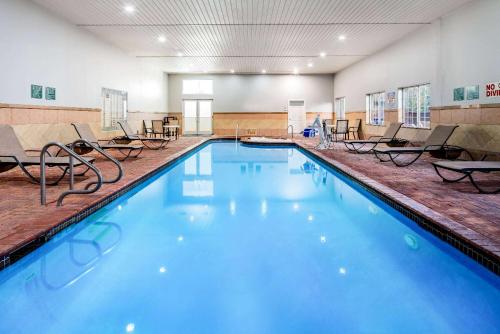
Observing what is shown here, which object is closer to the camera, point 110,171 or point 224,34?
point 110,171

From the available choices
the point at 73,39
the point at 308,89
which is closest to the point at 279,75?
the point at 308,89

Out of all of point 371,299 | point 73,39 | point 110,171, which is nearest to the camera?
point 371,299

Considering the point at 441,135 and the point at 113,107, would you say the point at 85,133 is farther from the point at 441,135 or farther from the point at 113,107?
the point at 441,135

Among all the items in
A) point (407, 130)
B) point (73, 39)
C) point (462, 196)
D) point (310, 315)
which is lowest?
point (310, 315)

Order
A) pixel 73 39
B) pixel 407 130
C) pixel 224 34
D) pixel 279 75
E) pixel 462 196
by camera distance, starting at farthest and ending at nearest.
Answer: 1. pixel 279 75
2. pixel 407 130
3. pixel 224 34
4. pixel 73 39
5. pixel 462 196

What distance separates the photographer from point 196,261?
3473 mm

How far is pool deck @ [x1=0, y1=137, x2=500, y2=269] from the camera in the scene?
11.3ft

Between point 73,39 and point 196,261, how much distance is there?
8.48 m

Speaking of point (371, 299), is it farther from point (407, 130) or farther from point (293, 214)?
point (407, 130)

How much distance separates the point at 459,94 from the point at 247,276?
24.4ft

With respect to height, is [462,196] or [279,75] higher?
[279,75]

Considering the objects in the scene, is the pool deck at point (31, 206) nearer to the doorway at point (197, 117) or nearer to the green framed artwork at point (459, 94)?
the green framed artwork at point (459, 94)

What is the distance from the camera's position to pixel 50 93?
9.15 m

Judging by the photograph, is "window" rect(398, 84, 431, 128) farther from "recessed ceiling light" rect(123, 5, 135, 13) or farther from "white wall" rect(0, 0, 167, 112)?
"white wall" rect(0, 0, 167, 112)
